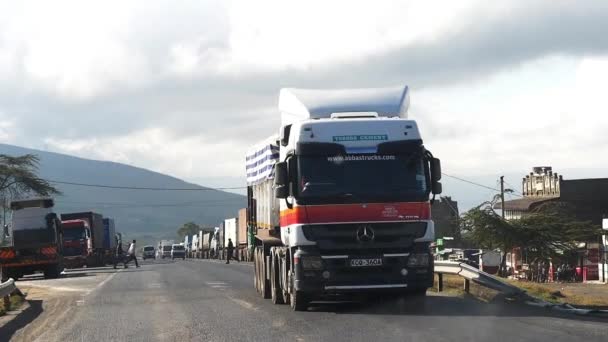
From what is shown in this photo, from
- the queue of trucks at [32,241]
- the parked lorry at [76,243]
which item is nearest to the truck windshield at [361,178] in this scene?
the queue of trucks at [32,241]

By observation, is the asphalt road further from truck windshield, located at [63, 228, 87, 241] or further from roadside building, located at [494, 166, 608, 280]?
truck windshield, located at [63, 228, 87, 241]

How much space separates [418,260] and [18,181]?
5788 cm

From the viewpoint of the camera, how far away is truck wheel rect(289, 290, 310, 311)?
1602cm

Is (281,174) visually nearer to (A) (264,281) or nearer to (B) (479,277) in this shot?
(A) (264,281)

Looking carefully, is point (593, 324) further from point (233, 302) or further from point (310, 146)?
point (233, 302)

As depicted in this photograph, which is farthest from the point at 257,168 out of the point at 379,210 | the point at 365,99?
the point at 379,210

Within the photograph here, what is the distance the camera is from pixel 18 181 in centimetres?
6881

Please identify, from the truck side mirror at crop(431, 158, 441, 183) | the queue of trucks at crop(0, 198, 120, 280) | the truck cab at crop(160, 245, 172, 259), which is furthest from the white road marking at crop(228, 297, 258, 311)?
the truck cab at crop(160, 245, 172, 259)

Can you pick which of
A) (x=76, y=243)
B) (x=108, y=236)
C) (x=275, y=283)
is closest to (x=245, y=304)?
(x=275, y=283)

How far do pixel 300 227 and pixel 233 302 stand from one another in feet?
14.9

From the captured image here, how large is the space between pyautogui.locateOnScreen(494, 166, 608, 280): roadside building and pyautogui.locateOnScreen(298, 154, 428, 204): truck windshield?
110 ft

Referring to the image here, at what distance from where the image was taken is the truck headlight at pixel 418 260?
1561 cm

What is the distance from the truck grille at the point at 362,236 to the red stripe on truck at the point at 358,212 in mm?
103

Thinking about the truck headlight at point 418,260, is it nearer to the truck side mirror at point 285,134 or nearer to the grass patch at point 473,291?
the truck side mirror at point 285,134
